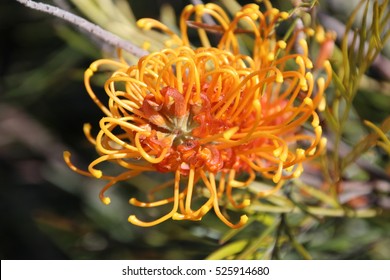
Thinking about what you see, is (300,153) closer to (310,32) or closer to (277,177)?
(277,177)

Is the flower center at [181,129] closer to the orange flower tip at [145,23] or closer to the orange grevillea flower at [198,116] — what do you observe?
the orange grevillea flower at [198,116]

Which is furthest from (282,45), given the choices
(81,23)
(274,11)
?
(81,23)

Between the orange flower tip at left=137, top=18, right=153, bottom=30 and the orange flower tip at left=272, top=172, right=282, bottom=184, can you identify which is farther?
the orange flower tip at left=137, top=18, right=153, bottom=30

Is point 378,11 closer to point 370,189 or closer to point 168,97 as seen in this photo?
point 168,97

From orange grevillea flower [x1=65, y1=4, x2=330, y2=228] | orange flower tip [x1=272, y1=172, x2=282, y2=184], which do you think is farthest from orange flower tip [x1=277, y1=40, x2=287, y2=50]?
orange flower tip [x1=272, y1=172, x2=282, y2=184]

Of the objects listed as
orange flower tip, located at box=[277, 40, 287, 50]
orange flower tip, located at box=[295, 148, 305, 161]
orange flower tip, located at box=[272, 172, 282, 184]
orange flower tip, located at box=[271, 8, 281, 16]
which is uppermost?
orange flower tip, located at box=[277, 40, 287, 50]

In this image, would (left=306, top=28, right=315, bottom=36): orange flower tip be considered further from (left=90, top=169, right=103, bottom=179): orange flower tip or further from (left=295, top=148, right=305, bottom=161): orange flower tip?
(left=90, top=169, right=103, bottom=179): orange flower tip

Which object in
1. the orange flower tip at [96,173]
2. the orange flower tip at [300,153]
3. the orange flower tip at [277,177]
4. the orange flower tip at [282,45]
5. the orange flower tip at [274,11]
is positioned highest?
the orange flower tip at [282,45]

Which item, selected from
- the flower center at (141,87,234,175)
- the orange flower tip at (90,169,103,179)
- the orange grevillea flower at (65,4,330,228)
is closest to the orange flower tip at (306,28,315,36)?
the orange grevillea flower at (65,4,330,228)

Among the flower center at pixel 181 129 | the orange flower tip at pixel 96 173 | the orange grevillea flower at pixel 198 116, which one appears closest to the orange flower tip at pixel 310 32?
the orange grevillea flower at pixel 198 116

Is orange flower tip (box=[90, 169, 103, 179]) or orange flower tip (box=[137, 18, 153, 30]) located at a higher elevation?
orange flower tip (box=[137, 18, 153, 30])
